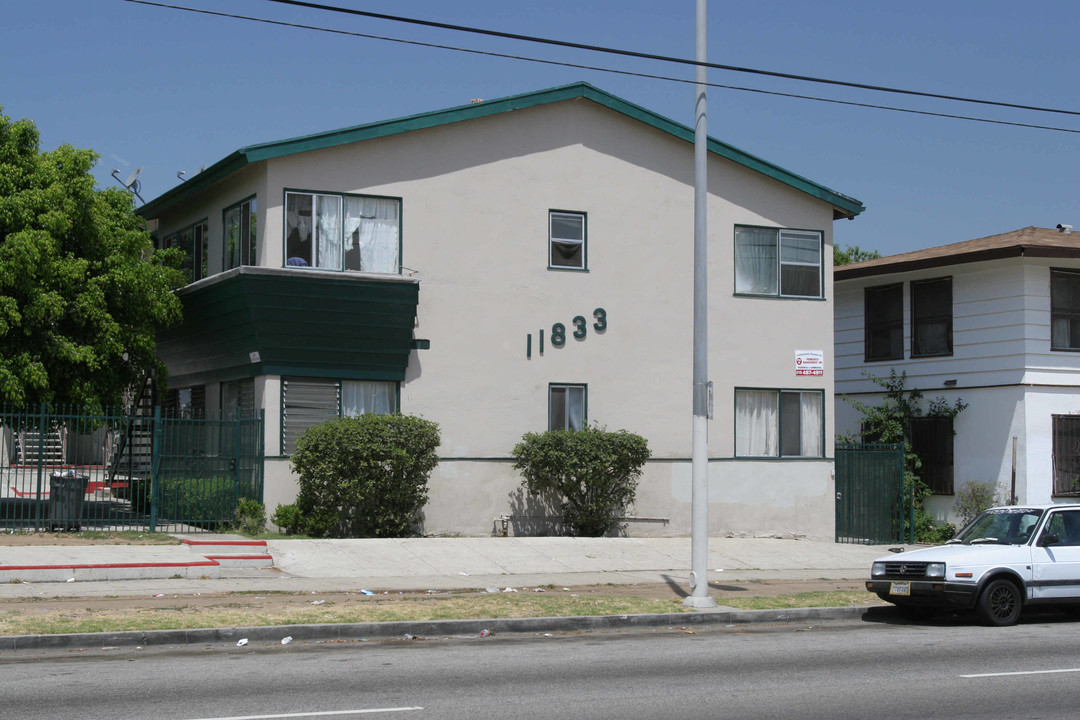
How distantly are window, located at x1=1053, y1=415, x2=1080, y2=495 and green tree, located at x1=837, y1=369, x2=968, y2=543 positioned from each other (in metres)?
1.99

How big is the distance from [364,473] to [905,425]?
45.2 feet

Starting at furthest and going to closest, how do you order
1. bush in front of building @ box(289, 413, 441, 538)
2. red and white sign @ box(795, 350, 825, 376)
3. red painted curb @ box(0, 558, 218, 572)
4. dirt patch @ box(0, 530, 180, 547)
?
red and white sign @ box(795, 350, 825, 376), bush in front of building @ box(289, 413, 441, 538), dirt patch @ box(0, 530, 180, 547), red painted curb @ box(0, 558, 218, 572)

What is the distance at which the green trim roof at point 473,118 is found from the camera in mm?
20734

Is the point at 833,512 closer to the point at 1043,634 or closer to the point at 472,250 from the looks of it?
the point at 472,250

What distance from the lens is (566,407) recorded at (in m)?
22.8

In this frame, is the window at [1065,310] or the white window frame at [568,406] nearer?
the white window frame at [568,406]

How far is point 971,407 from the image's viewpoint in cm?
2598

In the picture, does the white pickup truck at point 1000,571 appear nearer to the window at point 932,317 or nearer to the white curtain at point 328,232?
the white curtain at point 328,232

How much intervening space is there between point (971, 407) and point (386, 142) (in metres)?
14.0

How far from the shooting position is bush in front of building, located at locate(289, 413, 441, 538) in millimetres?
19609

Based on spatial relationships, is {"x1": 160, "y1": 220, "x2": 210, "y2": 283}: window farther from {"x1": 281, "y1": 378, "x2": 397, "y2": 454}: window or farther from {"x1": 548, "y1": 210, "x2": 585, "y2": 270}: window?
{"x1": 548, "y1": 210, "x2": 585, "y2": 270}: window

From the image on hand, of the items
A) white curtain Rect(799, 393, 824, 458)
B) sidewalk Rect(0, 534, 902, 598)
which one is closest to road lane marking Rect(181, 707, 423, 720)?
sidewalk Rect(0, 534, 902, 598)

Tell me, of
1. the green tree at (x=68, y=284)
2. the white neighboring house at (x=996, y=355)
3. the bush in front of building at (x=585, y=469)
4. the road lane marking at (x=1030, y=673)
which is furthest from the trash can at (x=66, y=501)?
the white neighboring house at (x=996, y=355)

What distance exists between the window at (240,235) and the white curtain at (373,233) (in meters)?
1.75
